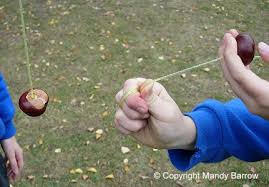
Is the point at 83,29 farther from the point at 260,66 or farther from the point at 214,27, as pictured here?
the point at 260,66

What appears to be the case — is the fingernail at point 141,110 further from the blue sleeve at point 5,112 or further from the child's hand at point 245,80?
the blue sleeve at point 5,112

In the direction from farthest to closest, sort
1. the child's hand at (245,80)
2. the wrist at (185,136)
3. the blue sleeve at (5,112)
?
the blue sleeve at (5,112) → the wrist at (185,136) → the child's hand at (245,80)

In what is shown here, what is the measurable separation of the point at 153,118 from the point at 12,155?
3.07 feet

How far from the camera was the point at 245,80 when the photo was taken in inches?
35.1

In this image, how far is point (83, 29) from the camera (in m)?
4.78

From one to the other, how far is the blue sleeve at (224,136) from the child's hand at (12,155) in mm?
800

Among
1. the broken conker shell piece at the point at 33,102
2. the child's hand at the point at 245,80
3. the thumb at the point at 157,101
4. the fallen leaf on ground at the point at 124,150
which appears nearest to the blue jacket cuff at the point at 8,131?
the broken conker shell piece at the point at 33,102

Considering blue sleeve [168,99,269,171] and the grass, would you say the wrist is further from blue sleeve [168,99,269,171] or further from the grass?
the grass

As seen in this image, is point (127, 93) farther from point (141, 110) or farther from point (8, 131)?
point (8, 131)

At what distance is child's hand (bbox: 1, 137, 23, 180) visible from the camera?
5.66 ft

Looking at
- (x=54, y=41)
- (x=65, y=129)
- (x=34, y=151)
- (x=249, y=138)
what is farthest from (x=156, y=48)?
(x=249, y=138)

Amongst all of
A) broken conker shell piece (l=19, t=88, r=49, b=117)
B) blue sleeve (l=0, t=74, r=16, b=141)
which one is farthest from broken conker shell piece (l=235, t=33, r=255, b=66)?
blue sleeve (l=0, t=74, r=16, b=141)

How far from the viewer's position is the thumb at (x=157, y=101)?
935mm

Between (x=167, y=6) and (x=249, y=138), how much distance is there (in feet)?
13.8
